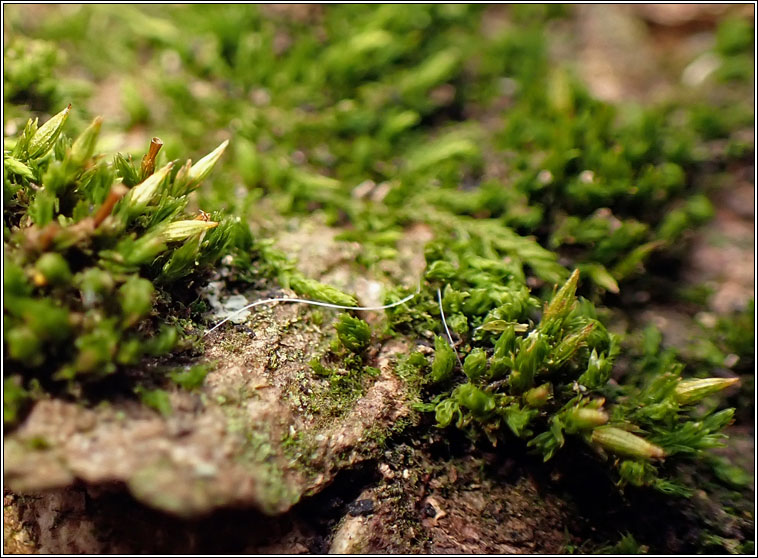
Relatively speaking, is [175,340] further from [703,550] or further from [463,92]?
[463,92]

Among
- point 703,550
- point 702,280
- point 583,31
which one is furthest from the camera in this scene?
point 583,31

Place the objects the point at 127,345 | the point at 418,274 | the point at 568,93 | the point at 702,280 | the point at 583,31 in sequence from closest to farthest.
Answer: the point at 127,345 → the point at 418,274 → the point at 702,280 → the point at 568,93 → the point at 583,31

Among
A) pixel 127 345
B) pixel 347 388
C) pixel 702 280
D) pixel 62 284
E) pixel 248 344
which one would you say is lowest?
pixel 702 280

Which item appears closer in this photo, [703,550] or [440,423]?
[440,423]

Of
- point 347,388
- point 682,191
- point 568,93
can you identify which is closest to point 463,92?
point 568,93

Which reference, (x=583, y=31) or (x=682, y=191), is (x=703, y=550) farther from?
(x=583, y=31)

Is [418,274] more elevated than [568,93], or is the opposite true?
[568,93]

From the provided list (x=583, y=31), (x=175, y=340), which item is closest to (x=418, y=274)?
(x=175, y=340)
